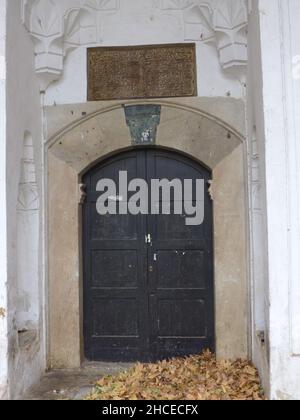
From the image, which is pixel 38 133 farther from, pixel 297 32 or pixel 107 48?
pixel 297 32

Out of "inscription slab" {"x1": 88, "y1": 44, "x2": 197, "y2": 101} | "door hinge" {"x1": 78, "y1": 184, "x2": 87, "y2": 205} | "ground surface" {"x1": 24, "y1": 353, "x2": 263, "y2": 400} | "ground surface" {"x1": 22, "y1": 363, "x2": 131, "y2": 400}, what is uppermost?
"inscription slab" {"x1": 88, "y1": 44, "x2": 197, "y2": 101}

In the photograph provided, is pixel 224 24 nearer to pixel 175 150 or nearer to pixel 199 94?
pixel 199 94

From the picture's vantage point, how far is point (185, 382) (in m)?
4.16

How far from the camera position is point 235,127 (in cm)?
470

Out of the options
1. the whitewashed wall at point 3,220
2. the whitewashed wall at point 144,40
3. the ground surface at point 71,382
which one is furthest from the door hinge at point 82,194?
the ground surface at point 71,382

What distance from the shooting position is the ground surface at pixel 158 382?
12.7 feet

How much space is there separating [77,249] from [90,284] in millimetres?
406

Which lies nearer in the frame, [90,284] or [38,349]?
[38,349]

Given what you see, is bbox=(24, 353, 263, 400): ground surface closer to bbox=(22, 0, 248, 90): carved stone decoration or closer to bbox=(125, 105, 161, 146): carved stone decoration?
A: bbox=(125, 105, 161, 146): carved stone decoration

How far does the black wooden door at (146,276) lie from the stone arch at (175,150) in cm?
18

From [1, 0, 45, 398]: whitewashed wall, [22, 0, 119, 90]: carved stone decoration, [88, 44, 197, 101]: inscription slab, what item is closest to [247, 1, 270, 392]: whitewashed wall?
[88, 44, 197, 101]: inscription slab

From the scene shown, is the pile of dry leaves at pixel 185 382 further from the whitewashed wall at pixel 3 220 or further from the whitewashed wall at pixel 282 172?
the whitewashed wall at pixel 3 220

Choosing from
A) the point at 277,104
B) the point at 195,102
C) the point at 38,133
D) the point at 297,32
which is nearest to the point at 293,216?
the point at 277,104

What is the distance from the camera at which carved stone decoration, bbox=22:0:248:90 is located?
4.52 meters
